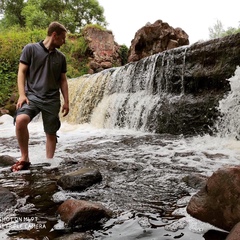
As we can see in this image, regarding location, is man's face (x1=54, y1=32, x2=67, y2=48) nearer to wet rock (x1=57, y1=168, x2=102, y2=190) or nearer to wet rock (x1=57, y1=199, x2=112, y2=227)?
wet rock (x1=57, y1=168, x2=102, y2=190)

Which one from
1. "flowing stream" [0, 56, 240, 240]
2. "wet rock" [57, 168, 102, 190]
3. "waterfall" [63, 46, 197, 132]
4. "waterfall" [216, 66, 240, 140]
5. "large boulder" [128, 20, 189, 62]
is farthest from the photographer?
"large boulder" [128, 20, 189, 62]

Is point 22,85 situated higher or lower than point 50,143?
higher

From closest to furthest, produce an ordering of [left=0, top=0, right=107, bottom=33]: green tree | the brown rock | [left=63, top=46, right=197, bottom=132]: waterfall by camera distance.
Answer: [left=63, top=46, right=197, bottom=132]: waterfall
the brown rock
[left=0, top=0, right=107, bottom=33]: green tree

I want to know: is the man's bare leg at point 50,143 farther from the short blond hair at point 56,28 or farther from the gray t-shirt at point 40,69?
the short blond hair at point 56,28

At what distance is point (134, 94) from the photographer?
334 inches

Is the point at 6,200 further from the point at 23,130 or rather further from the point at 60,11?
the point at 60,11

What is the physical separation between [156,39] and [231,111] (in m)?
9.45

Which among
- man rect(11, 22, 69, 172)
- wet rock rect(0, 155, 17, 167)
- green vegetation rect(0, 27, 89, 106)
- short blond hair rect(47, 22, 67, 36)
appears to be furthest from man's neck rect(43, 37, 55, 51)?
green vegetation rect(0, 27, 89, 106)

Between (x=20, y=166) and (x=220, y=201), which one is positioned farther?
(x=20, y=166)

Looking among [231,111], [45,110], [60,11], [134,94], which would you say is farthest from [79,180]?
[60,11]

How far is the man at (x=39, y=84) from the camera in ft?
10.8

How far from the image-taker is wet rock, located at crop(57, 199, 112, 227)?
5.88ft

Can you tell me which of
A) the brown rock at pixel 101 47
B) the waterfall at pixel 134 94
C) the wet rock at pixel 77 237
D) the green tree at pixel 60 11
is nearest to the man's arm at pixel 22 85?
the wet rock at pixel 77 237

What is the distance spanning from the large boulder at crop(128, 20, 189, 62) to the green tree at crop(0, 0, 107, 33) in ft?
48.6
